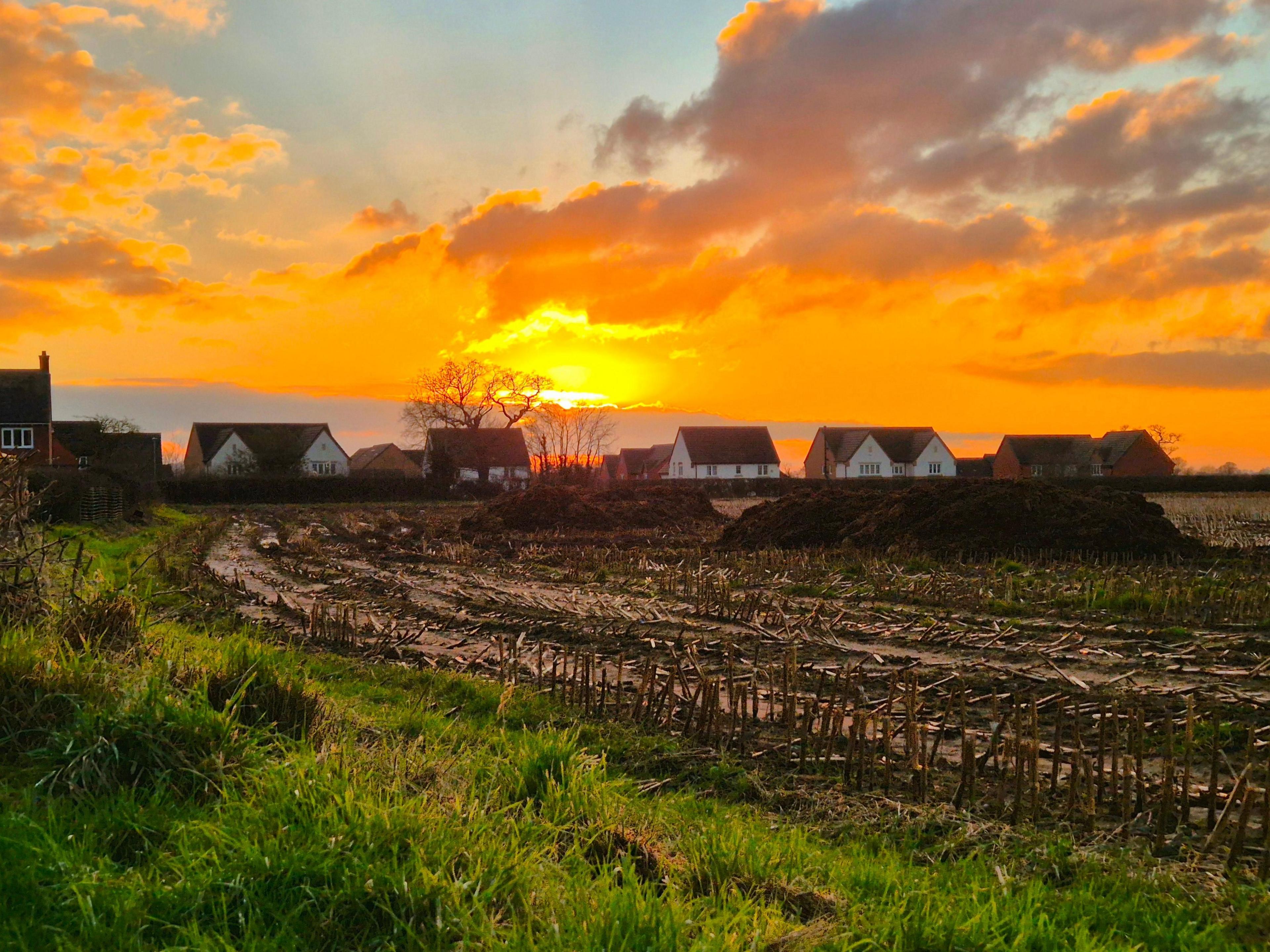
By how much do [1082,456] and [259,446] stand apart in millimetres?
79093

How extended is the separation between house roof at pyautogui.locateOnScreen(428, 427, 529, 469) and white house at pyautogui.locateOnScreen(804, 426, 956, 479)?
29802mm

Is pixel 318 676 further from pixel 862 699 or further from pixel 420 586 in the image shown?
pixel 420 586

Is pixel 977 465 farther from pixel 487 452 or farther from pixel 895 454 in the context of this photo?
pixel 487 452

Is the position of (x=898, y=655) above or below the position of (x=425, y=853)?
below

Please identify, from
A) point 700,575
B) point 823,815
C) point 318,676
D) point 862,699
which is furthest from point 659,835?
point 700,575

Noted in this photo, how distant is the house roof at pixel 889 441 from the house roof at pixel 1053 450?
8223 mm

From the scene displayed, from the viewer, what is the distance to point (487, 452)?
87312mm

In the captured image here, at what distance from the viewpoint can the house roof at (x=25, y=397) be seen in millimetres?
56625

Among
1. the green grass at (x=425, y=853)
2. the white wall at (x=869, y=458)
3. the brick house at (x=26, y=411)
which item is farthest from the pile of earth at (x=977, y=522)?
the white wall at (x=869, y=458)

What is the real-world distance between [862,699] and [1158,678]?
495 cm

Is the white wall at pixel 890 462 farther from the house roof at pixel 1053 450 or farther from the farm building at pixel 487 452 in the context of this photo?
the farm building at pixel 487 452

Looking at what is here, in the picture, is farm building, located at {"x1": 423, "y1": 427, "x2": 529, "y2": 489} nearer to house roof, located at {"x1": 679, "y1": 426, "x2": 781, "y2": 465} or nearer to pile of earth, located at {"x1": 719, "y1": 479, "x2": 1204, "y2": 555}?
house roof, located at {"x1": 679, "y1": 426, "x2": 781, "y2": 465}

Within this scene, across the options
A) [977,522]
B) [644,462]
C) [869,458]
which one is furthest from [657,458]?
[977,522]

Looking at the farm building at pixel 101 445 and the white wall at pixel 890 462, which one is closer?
the farm building at pixel 101 445
